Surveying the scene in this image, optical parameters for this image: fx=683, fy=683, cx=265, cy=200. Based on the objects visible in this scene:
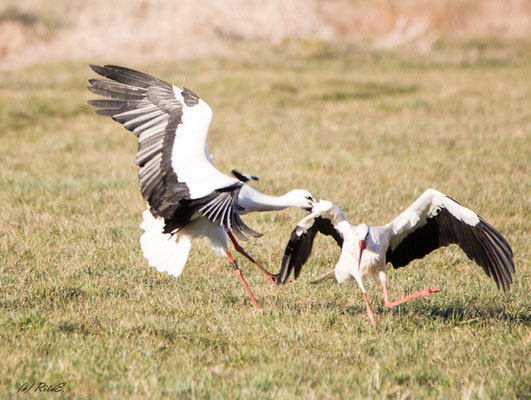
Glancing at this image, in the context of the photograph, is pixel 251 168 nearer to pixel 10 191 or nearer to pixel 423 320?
pixel 10 191

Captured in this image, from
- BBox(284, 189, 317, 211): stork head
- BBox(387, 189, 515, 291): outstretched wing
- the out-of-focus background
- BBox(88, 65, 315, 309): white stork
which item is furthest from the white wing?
BBox(387, 189, 515, 291): outstretched wing

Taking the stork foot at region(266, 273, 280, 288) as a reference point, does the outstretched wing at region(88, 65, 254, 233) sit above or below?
above

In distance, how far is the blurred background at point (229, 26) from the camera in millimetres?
14312

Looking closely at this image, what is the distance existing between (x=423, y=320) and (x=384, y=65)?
11.3m

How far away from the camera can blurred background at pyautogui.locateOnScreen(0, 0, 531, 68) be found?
1431cm

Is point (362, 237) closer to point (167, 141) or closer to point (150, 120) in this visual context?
point (167, 141)

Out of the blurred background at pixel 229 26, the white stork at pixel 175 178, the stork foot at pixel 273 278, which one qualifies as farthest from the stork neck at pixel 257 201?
the blurred background at pixel 229 26

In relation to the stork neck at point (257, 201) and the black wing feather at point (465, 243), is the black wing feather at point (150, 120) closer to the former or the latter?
the stork neck at point (257, 201)

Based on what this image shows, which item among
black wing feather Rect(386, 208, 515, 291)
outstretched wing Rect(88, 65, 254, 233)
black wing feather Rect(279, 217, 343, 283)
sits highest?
outstretched wing Rect(88, 65, 254, 233)

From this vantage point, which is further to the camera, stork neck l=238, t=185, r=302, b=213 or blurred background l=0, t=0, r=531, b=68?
blurred background l=0, t=0, r=531, b=68

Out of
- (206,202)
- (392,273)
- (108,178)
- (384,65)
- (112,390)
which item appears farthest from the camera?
(384,65)

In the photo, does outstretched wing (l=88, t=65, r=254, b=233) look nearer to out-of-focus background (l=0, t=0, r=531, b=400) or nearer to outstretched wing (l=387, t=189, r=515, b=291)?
Answer: out-of-focus background (l=0, t=0, r=531, b=400)

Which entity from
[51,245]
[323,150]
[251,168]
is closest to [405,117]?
[323,150]

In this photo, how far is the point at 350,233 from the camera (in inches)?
162
